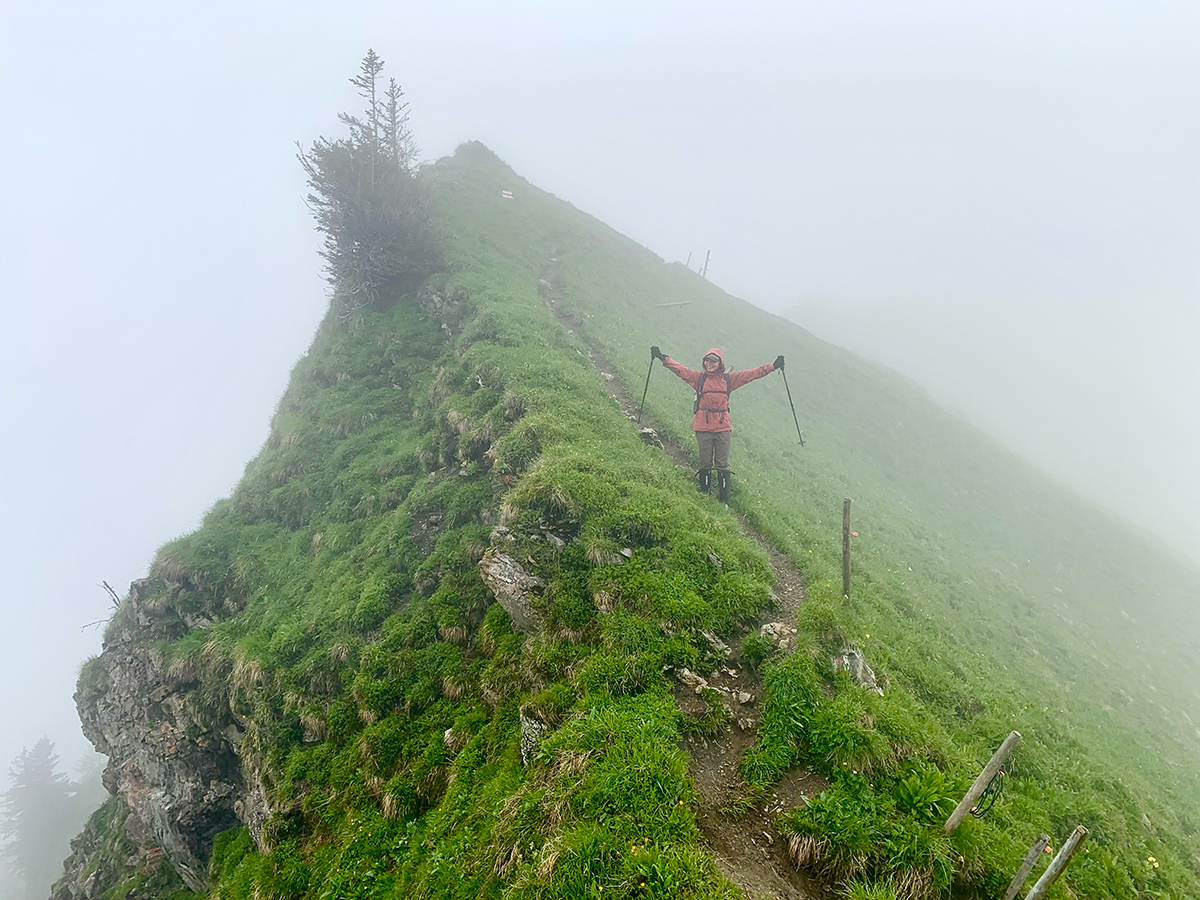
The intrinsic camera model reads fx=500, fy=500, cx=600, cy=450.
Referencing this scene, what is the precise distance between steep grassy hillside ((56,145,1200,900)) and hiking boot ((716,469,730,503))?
0.44 meters

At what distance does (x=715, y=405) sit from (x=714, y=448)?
1.59m

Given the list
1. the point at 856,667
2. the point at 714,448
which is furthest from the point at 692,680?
the point at 714,448

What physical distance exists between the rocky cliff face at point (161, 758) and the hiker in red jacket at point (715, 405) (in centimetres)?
1701

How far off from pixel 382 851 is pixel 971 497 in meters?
42.4

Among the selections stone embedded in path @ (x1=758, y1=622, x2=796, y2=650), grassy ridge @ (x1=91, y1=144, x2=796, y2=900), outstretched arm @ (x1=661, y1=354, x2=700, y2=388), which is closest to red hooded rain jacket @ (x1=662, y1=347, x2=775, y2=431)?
outstretched arm @ (x1=661, y1=354, x2=700, y2=388)

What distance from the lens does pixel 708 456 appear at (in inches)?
690

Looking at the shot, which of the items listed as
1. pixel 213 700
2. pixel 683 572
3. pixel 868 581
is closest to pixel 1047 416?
pixel 868 581

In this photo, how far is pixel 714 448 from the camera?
17.3 metres

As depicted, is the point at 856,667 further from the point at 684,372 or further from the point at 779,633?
the point at 684,372

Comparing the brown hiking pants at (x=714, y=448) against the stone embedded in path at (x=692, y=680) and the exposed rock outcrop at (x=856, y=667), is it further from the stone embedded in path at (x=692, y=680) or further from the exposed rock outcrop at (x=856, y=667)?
the stone embedded in path at (x=692, y=680)

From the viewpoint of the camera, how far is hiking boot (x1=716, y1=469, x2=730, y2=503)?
57.2 ft

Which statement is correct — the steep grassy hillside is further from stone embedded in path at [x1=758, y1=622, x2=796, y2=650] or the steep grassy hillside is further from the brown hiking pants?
the brown hiking pants

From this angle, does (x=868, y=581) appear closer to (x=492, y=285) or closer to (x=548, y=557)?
(x=548, y=557)

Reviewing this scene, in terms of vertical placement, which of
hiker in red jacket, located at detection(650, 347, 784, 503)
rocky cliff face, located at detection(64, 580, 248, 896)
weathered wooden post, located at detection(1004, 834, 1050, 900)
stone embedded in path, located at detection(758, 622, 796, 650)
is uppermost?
hiker in red jacket, located at detection(650, 347, 784, 503)
